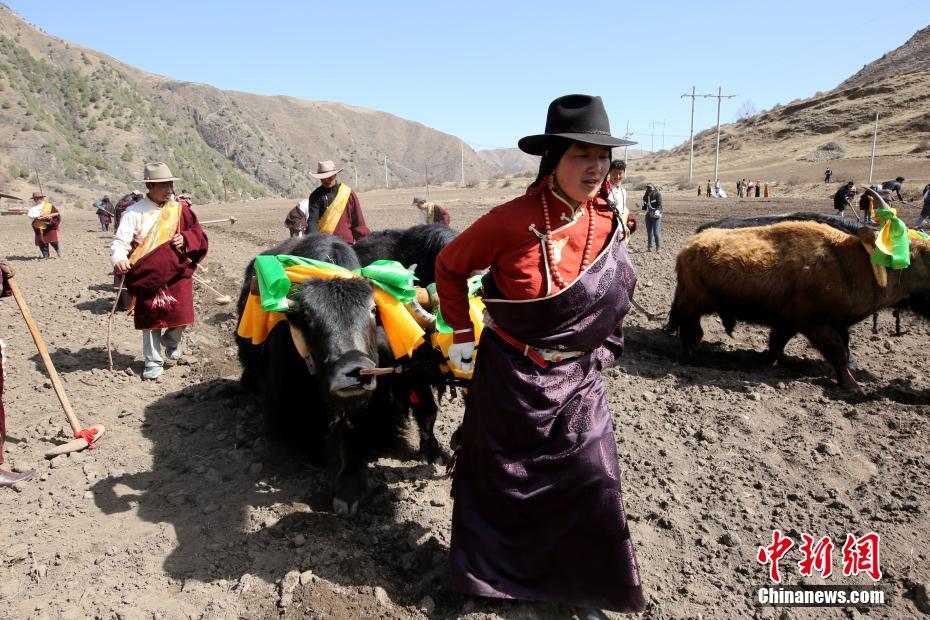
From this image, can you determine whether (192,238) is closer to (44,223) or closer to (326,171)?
(326,171)

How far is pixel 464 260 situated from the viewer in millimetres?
2561

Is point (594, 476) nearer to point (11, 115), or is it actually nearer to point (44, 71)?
point (11, 115)

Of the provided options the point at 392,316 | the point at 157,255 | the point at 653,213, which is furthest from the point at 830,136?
the point at 392,316

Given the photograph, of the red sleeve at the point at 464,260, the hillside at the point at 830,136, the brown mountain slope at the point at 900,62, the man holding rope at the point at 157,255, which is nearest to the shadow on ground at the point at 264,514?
the man holding rope at the point at 157,255

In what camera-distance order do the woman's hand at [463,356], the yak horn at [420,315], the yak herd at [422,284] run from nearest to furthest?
the woman's hand at [463,356] < the yak herd at [422,284] < the yak horn at [420,315]

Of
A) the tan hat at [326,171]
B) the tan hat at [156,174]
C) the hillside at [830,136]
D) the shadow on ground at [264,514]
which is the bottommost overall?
the shadow on ground at [264,514]

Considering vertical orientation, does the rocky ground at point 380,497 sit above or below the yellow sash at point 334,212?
below

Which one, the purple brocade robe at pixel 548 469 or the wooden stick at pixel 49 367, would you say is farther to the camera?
the wooden stick at pixel 49 367

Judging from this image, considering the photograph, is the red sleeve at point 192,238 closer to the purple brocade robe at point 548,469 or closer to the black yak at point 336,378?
the black yak at point 336,378

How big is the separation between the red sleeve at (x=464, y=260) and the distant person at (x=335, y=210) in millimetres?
3945

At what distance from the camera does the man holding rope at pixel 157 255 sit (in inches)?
217

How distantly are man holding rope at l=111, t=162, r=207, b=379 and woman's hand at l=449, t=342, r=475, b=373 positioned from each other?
12.9 feet

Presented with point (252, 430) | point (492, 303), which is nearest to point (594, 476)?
point (492, 303)

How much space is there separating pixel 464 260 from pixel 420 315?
121 centimetres
